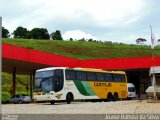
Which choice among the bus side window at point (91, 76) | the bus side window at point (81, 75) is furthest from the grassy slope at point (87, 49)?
the bus side window at point (81, 75)

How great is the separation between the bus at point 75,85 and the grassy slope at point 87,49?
167 feet

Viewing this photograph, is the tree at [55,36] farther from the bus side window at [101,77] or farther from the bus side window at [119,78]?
the bus side window at [101,77]

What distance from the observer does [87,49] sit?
9581cm

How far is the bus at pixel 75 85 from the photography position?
87.0 ft

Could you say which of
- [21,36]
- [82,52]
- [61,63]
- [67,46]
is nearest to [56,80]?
[61,63]

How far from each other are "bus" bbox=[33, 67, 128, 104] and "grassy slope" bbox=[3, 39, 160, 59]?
167ft

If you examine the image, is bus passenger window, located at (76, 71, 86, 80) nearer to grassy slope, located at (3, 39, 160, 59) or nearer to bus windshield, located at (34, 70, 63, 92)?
bus windshield, located at (34, 70, 63, 92)

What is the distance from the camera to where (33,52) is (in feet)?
112

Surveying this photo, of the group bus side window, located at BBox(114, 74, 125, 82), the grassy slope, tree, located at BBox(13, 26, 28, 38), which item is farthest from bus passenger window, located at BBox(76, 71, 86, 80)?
tree, located at BBox(13, 26, 28, 38)

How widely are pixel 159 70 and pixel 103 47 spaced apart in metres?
73.5

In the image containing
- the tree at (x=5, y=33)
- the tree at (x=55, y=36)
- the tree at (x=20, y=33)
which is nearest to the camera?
the tree at (x=5, y=33)

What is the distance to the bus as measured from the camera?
2652 cm

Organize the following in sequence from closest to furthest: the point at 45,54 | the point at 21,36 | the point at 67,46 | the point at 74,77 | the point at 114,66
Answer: the point at 74,77 → the point at 45,54 → the point at 114,66 → the point at 67,46 → the point at 21,36

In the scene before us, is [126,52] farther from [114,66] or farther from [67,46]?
[114,66]
